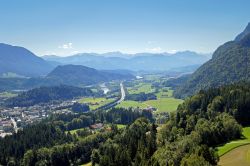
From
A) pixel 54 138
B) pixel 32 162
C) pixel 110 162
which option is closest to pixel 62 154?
pixel 32 162

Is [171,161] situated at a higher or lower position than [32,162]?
higher

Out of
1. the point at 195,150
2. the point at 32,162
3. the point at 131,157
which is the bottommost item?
the point at 32,162

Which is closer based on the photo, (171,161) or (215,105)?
(171,161)

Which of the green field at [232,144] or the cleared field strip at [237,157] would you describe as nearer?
the cleared field strip at [237,157]

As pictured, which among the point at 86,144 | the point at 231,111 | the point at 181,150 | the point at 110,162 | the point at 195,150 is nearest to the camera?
the point at 195,150

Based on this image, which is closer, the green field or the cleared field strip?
the cleared field strip

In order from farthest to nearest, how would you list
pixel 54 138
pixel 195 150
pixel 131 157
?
pixel 54 138 < pixel 131 157 < pixel 195 150

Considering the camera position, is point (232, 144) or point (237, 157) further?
point (232, 144)

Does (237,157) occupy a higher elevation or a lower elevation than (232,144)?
higher

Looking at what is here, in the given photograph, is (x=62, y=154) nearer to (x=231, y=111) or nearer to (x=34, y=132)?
(x=34, y=132)
